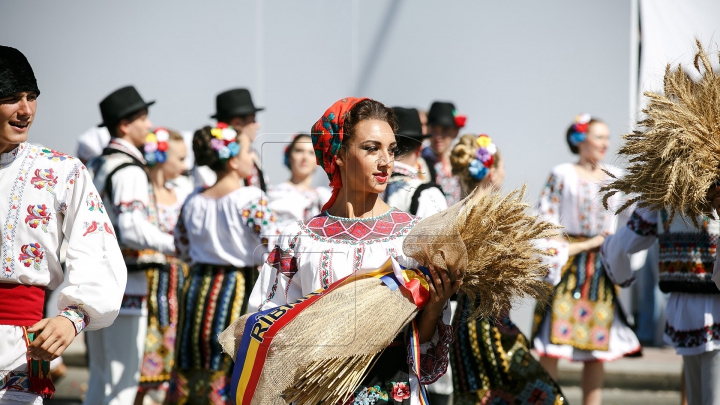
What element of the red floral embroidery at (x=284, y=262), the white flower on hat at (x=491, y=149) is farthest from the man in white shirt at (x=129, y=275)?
the red floral embroidery at (x=284, y=262)

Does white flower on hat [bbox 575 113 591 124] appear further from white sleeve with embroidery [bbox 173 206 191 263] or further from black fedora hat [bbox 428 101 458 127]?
white sleeve with embroidery [bbox 173 206 191 263]

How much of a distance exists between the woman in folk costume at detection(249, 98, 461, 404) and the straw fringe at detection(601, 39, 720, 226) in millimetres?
936

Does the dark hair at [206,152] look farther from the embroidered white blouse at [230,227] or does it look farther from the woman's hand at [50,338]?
the woman's hand at [50,338]

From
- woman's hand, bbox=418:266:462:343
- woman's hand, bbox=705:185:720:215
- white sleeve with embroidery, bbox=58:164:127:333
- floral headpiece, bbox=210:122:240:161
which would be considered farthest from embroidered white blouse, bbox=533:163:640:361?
white sleeve with embroidery, bbox=58:164:127:333

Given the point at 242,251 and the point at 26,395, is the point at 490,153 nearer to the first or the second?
the point at 242,251

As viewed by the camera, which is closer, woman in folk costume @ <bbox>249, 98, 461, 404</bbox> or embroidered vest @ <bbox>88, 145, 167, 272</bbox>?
woman in folk costume @ <bbox>249, 98, 461, 404</bbox>

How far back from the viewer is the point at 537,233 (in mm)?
2982

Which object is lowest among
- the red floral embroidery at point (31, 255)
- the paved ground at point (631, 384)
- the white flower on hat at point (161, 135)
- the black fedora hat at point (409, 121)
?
the paved ground at point (631, 384)

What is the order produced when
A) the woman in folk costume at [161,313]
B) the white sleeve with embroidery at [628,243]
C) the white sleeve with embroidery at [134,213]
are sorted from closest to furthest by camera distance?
1. the white sleeve with embroidery at [628,243]
2. the white sleeve with embroidery at [134,213]
3. the woman in folk costume at [161,313]

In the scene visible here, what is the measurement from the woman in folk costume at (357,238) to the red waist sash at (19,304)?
0.81m

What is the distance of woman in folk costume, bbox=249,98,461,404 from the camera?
302 cm

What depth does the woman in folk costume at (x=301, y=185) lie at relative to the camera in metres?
7.38

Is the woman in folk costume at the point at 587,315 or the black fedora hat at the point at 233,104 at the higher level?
the black fedora hat at the point at 233,104

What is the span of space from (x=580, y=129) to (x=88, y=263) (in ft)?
15.5
